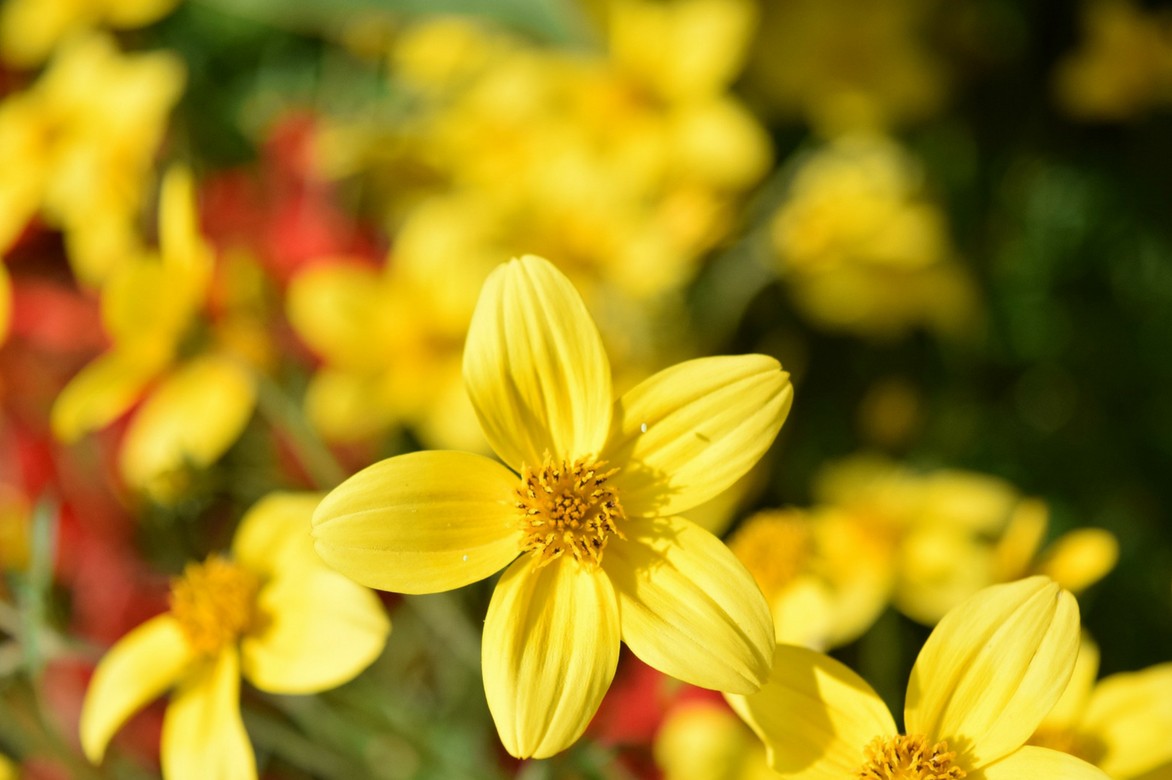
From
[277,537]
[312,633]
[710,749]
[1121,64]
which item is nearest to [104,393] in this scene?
[277,537]

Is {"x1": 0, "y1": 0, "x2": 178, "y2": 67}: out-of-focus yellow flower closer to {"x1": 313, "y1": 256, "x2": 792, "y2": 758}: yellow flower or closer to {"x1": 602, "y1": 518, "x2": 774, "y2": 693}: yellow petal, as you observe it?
{"x1": 313, "y1": 256, "x2": 792, "y2": 758}: yellow flower

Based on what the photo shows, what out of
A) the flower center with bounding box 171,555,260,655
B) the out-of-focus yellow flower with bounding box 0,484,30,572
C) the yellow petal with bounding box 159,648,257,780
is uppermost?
the flower center with bounding box 171,555,260,655

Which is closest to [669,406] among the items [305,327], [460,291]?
[460,291]

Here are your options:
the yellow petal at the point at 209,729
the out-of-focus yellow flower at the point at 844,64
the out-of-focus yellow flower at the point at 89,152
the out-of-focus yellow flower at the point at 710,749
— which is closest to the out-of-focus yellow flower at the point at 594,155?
the out-of-focus yellow flower at the point at 844,64

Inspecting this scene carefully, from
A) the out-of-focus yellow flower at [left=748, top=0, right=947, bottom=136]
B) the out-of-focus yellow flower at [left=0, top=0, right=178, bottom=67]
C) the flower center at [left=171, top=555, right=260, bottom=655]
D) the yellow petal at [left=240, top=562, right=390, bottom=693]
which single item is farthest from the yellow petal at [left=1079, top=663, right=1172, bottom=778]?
the out-of-focus yellow flower at [left=0, top=0, right=178, bottom=67]

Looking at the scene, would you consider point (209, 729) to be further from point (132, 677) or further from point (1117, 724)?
point (1117, 724)

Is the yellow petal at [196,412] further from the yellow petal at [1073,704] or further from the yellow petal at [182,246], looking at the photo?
the yellow petal at [1073,704]

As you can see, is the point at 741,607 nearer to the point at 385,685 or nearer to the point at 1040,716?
the point at 1040,716
